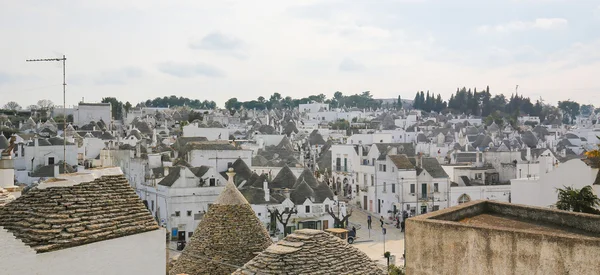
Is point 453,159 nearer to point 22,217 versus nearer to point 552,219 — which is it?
point 552,219

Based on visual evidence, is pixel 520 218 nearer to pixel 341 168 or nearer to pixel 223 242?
pixel 223 242

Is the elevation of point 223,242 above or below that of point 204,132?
below

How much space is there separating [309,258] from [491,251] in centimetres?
428

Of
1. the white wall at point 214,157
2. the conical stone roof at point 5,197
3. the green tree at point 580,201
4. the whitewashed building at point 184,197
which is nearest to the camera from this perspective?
the conical stone roof at point 5,197

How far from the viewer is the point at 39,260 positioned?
8172 millimetres

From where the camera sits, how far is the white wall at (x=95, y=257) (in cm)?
814

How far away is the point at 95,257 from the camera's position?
8.84 m

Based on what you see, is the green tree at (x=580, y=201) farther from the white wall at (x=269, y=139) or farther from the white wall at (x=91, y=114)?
the white wall at (x=91, y=114)

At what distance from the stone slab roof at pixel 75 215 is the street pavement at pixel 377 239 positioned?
891 inches

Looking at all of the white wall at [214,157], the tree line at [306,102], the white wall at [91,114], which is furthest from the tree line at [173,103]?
the white wall at [214,157]

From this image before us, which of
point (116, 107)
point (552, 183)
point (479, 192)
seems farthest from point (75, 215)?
point (116, 107)

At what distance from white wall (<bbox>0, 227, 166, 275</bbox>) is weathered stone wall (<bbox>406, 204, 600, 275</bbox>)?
3.95 meters

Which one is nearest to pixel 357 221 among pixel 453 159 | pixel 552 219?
pixel 453 159

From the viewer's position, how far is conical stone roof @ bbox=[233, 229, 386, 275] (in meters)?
11.3
